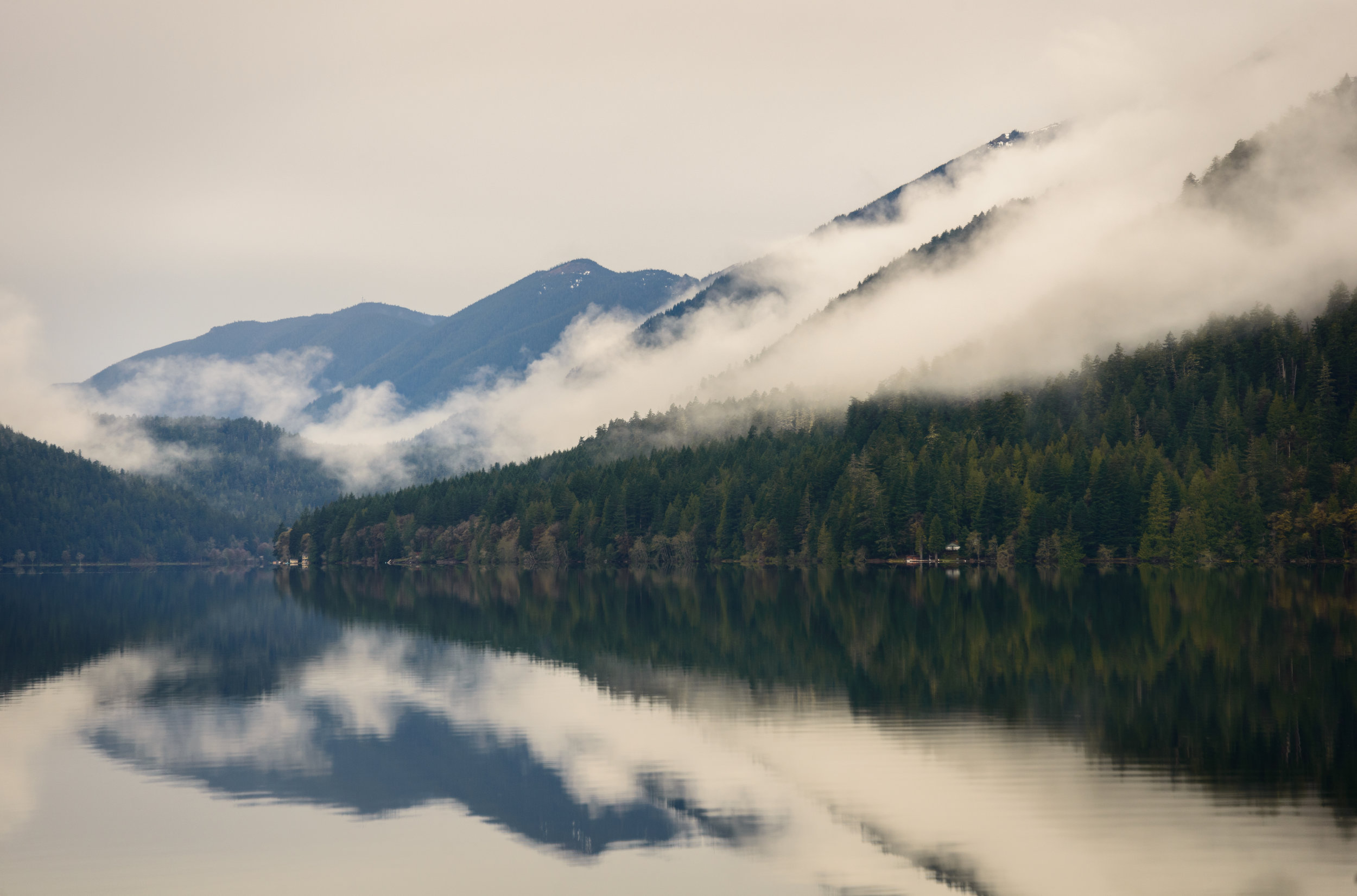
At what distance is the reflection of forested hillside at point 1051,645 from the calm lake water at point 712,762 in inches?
11.3

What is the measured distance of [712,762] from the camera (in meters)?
38.1

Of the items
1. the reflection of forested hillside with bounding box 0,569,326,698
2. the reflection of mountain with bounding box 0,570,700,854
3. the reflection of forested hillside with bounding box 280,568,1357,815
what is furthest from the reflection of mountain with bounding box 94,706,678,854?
the reflection of forested hillside with bounding box 0,569,326,698

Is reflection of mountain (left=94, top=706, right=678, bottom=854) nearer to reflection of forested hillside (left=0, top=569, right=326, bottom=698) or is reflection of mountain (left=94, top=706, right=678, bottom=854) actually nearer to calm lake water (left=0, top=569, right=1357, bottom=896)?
calm lake water (left=0, top=569, right=1357, bottom=896)

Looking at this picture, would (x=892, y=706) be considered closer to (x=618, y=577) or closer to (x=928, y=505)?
(x=618, y=577)

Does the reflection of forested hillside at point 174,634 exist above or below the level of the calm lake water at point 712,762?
above

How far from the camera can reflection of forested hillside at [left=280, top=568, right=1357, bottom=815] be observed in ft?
127

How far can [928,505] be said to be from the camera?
189875 millimetres

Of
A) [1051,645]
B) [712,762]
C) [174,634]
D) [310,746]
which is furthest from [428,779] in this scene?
[174,634]

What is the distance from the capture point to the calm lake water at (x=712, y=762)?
1091 inches

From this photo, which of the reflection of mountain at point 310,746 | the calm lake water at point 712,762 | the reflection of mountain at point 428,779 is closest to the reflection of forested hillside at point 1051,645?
the calm lake water at point 712,762

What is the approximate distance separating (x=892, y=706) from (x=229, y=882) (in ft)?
85.4

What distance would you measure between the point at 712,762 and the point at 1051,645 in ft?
101

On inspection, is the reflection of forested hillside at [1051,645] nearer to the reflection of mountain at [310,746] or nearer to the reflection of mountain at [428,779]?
the reflection of mountain at [310,746]

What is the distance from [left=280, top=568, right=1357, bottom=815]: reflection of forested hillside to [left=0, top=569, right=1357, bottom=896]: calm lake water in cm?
29
